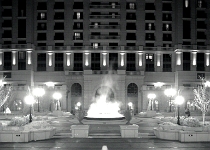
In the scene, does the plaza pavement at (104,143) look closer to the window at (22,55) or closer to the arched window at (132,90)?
the arched window at (132,90)

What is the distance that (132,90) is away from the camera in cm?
6838

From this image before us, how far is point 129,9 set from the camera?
7019 centimetres

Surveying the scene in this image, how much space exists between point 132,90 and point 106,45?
10869 millimetres

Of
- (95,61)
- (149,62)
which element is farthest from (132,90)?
(95,61)

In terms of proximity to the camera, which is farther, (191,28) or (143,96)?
(191,28)

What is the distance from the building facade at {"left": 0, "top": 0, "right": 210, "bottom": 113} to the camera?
2662 inches

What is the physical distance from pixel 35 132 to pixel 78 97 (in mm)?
42641

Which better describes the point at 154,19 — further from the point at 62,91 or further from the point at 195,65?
the point at 62,91

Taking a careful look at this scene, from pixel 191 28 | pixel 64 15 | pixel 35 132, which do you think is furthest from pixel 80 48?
pixel 35 132

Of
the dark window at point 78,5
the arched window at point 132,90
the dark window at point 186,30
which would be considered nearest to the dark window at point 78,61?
the dark window at point 78,5

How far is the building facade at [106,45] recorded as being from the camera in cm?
6762

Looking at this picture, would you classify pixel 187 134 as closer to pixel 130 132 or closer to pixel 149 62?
pixel 130 132

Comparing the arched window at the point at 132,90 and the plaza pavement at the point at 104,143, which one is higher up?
the arched window at the point at 132,90

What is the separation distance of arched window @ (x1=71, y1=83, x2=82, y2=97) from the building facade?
0.21 m
